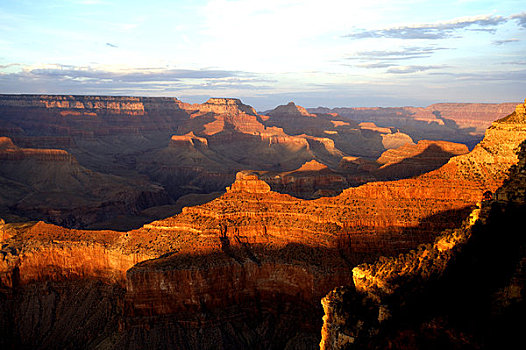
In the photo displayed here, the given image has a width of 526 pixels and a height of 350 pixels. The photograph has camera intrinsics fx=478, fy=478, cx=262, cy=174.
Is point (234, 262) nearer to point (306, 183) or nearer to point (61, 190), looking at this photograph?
point (306, 183)

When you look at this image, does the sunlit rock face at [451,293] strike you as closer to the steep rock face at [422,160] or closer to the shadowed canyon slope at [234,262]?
the shadowed canyon slope at [234,262]

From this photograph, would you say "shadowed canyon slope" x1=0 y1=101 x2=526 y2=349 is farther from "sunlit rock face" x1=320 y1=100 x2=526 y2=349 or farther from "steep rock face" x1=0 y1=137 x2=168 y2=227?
"steep rock face" x1=0 y1=137 x2=168 y2=227

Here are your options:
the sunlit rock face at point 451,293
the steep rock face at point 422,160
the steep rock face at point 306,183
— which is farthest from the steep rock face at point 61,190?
the sunlit rock face at point 451,293

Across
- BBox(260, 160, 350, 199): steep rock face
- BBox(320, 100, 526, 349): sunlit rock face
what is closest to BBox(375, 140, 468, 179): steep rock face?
BBox(260, 160, 350, 199): steep rock face

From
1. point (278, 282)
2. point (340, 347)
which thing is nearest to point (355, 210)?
point (278, 282)

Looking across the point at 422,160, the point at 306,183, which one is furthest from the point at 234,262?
the point at 422,160

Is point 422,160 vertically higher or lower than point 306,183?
higher
